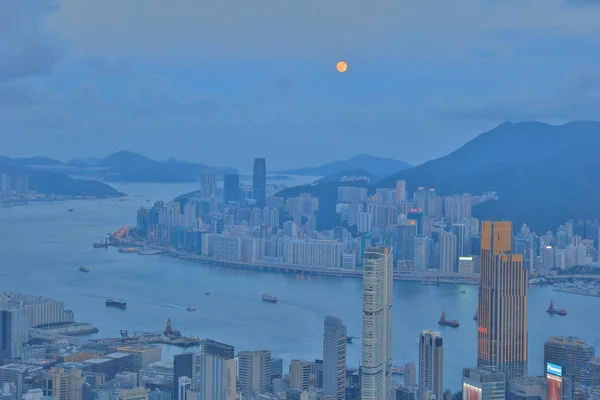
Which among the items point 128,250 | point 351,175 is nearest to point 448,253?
point 128,250

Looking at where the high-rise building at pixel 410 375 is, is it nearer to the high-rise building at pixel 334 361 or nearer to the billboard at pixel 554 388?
the high-rise building at pixel 334 361

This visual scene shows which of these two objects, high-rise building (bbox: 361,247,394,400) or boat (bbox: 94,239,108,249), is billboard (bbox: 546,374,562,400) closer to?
high-rise building (bbox: 361,247,394,400)

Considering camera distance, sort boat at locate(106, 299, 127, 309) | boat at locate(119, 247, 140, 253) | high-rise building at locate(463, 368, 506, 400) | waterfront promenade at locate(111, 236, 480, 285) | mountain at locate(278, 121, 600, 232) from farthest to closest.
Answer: mountain at locate(278, 121, 600, 232)
boat at locate(119, 247, 140, 253)
waterfront promenade at locate(111, 236, 480, 285)
boat at locate(106, 299, 127, 309)
high-rise building at locate(463, 368, 506, 400)

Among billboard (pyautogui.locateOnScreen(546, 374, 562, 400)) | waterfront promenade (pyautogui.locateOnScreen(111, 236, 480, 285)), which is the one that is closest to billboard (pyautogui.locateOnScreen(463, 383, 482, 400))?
billboard (pyautogui.locateOnScreen(546, 374, 562, 400))

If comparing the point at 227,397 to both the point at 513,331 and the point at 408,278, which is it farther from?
the point at 408,278

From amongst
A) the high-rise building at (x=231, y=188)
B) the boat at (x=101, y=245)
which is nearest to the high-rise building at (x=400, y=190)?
the high-rise building at (x=231, y=188)

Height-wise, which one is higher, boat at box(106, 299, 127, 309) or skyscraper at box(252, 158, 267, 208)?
skyscraper at box(252, 158, 267, 208)

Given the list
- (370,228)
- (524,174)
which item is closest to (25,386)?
(370,228)
